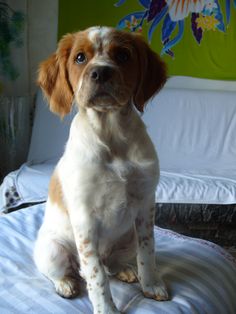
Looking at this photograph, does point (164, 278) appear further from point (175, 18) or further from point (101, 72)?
point (175, 18)

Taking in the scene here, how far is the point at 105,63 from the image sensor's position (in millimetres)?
1018

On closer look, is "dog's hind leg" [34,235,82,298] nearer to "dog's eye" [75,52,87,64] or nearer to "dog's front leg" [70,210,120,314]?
"dog's front leg" [70,210,120,314]

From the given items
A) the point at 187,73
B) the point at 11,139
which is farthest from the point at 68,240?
the point at 187,73

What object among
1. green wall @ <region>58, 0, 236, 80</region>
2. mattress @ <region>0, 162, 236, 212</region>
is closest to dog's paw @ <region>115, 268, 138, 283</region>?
mattress @ <region>0, 162, 236, 212</region>

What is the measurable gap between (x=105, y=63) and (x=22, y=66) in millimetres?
2512

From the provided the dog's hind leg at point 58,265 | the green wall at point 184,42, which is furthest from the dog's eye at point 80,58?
the green wall at point 184,42

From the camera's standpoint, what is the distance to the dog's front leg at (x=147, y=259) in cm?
113

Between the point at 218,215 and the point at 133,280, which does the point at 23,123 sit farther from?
the point at 133,280

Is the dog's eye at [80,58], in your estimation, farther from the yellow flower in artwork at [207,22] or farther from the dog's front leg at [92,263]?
the yellow flower in artwork at [207,22]

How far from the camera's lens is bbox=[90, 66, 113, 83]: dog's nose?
3.23 ft

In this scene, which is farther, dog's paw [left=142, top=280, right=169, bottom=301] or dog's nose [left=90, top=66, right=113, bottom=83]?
dog's paw [left=142, top=280, right=169, bottom=301]

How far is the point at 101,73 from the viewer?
0.99 metres

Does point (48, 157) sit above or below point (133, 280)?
below

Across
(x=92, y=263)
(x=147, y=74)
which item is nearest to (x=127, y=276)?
(x=92, y=263)
